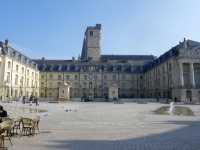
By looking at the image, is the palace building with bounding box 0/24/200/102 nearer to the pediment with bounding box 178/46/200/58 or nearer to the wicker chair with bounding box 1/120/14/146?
the pediment with bounding box 178/46/200/58

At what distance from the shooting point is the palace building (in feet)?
150

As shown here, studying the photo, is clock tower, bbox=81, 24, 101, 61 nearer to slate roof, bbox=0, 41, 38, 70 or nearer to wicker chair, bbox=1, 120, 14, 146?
slate roof, bbox=0, 41, 38, 70

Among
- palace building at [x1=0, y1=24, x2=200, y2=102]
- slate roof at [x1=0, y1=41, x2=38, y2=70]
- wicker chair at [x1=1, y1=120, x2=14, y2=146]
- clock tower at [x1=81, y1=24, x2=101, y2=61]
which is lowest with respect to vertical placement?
wicker chair at [x1=1, y1=120, x2=14, y2=146]

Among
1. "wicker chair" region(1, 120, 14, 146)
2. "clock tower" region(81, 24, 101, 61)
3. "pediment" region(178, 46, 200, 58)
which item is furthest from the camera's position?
"clock tower" region(81, 24, 101, 61)

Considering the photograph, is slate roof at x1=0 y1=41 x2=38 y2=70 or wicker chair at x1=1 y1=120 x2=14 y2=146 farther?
slate roof at x1=0 y1=41 x2=38 y2=70

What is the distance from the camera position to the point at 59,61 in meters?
71.6

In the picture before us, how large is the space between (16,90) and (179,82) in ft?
129

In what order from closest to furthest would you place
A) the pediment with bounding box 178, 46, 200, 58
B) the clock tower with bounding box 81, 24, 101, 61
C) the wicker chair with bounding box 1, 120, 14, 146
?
the wicker chair with bounding box 1, 120, 14, 146 → the pediment with bounding box 178, 46, 200, 58 → the clock tower with bounding box 81, 24, 101, 61

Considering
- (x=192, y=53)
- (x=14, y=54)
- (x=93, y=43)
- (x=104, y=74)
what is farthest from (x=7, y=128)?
(x=93, y=43)

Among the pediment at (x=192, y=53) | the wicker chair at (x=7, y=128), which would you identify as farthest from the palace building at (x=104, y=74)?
the wicker chair at (x=7, y=128)

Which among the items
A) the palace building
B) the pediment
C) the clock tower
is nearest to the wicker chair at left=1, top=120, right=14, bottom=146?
the palace building

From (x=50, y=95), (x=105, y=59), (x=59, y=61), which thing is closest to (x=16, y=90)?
(x=50, y=95)

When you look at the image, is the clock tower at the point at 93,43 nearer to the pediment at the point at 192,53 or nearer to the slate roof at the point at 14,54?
the slate roof at the point at 14,54

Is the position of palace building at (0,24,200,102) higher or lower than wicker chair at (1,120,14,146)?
higher
